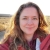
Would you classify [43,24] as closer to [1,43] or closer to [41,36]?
[41,36]

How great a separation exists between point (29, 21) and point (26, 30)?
20cm

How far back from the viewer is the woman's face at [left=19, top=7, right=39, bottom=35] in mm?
4217

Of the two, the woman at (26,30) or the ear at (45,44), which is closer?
the ear at (45,44)

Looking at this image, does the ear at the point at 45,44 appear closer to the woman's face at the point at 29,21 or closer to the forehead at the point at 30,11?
the woman's face at the point at 29,21

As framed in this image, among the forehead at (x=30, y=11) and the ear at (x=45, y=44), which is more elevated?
the forehead at (x=30, y=11)

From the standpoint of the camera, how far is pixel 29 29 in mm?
4266

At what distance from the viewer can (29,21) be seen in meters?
4.20

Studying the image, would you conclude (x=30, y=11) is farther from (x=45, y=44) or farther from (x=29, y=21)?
(x=45, y=44)

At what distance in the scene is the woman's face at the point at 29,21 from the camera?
13.8 feet

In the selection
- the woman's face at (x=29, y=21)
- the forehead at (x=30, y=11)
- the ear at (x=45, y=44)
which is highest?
the forehead at (x=30, y=11)

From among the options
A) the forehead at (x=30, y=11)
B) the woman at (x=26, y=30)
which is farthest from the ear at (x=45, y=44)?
the forehead at (x=30, y=11)

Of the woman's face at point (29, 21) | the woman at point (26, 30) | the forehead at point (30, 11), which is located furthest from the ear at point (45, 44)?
the forehead at point (30, 11)

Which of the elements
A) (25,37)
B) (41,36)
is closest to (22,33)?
(25,37)

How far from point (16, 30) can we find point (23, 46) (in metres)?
0.45
